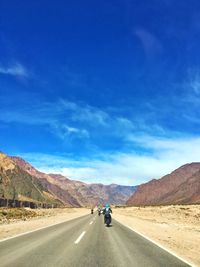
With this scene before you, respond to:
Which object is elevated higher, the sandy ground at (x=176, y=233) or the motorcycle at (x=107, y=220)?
the motorcycle at (x=107, y=220)

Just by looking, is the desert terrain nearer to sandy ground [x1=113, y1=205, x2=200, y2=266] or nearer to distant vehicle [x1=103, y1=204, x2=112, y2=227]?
sandy ground [x1=113, y1=205, x2=200, y2=266]

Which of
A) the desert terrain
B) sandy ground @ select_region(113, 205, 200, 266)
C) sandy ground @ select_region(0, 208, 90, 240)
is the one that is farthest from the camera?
sandy ground @ select_region(0, 208, 90, 240)

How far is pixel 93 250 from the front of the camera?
1320 centimetres

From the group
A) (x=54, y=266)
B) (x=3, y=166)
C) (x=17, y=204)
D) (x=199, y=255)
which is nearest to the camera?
(x=54, y=266)

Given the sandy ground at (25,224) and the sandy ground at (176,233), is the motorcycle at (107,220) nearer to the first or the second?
the sandy ground at (176,233)

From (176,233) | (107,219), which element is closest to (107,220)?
(107,219)

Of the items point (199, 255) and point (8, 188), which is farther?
point (8, 188)

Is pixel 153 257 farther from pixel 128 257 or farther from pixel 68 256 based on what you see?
pixel 68 256

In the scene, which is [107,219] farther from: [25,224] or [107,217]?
[25,224]

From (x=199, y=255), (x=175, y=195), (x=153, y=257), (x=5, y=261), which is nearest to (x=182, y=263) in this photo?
(x=153, y=257)

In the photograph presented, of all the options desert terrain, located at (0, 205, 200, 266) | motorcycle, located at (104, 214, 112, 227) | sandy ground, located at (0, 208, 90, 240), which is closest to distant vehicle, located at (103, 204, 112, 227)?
motorcycle, located at (104, 214, 112, 227)

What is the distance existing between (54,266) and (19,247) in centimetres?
469

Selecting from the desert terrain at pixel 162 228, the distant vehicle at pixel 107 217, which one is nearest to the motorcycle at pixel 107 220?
the distant vehicle at pixel 107 217

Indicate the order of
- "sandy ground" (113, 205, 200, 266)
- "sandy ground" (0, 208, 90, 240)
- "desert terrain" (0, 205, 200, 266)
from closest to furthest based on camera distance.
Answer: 1. "sandy ground" (113, 205, 200, 266)
2. "desert terrain" (0, 205, 200, 266)
3. "sandy ground" (0, 208, 90, 240)
